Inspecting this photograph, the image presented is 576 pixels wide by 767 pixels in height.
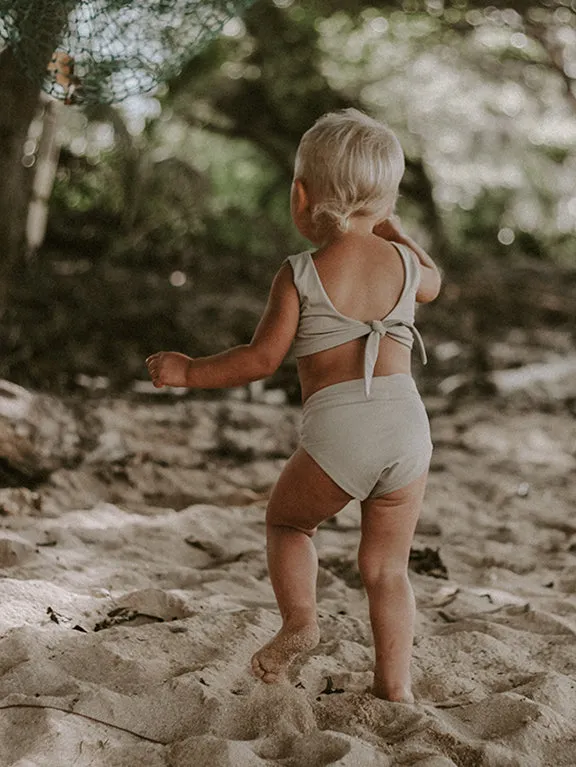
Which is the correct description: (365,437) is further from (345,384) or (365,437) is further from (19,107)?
(19,107)

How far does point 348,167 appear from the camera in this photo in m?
2.09

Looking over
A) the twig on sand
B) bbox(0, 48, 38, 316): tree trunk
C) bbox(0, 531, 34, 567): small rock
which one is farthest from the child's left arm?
bbox(0, 48, 38, 316): tree trunk

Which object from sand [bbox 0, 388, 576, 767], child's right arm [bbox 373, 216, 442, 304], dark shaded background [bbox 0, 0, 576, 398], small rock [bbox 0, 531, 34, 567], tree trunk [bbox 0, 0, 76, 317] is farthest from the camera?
dark shaded background [bbox 0, 0, 576, 398]

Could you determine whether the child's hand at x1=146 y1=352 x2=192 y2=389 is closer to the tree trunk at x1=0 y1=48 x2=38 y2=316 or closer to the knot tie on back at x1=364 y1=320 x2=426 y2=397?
the knot tie on back at x1=364 y1=320 x2=426 y2=397

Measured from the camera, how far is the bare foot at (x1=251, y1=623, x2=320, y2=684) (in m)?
2.09

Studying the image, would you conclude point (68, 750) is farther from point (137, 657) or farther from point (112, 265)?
point (112, 265)

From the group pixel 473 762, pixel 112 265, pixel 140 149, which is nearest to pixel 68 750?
pixel 473 762

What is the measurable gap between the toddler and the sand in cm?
17

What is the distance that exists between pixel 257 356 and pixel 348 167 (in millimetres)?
464

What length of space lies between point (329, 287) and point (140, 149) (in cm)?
644

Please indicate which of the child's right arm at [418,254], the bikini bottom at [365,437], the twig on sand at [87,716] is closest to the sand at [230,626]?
the twig on sand at [87,716]

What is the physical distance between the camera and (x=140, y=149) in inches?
322

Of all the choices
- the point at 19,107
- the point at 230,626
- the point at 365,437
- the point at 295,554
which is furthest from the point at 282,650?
the point at 19,107

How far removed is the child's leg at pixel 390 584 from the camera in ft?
6.99
